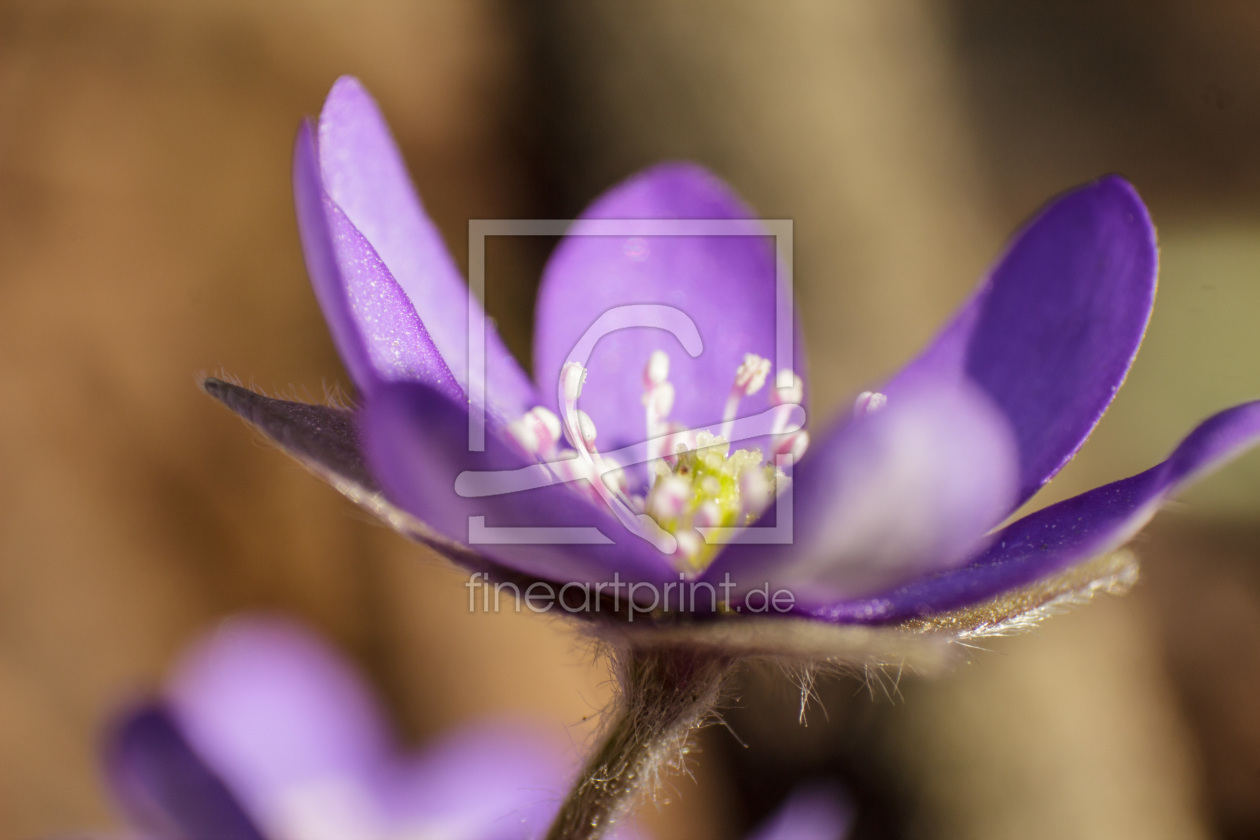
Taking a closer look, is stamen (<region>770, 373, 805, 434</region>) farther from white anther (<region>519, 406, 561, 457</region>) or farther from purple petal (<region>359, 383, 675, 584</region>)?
purple petal (<region>359, 383, 675, 584</region>)

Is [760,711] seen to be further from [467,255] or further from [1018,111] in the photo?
[1018,111]

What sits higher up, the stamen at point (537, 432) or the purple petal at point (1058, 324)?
the purple petal at point (1058, 324)

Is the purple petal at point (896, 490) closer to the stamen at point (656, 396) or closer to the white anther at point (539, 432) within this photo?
the white anther at point (539, 432)

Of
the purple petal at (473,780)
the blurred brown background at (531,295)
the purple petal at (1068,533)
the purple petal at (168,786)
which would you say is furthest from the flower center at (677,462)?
the blurred brown background at (531,295)

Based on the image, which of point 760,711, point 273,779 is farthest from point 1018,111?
point 273,779

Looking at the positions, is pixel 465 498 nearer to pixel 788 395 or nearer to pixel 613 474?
pixel 613 474
